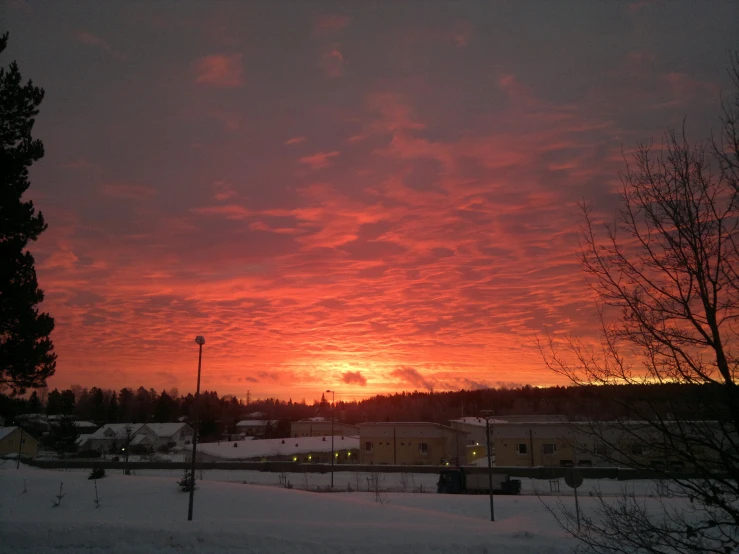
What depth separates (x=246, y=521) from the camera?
23453mm

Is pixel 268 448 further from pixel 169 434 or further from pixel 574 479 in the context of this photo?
pixel 574 479

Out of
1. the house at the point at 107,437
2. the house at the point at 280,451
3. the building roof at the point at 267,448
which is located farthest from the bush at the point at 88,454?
the building roof at the point at 267,448

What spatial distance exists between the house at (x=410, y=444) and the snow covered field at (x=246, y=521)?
105 feet

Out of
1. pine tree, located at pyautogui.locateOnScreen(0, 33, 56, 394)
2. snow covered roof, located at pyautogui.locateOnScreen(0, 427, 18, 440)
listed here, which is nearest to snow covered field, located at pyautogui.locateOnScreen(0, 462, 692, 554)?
pine tree, located at pyautogui.locateOnScreen(0, 33, 56, 394)

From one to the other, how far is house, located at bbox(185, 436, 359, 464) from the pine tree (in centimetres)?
5774

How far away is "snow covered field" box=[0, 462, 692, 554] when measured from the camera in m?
18.6

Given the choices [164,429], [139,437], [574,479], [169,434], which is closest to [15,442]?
[139,437]

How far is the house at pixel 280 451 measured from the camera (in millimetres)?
75500

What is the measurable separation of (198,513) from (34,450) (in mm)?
74783

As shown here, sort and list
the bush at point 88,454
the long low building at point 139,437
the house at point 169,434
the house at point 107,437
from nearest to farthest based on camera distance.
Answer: the bush at point 88,454
the long low building at point 139,437
the house at point 107,437
the house at point 169,434

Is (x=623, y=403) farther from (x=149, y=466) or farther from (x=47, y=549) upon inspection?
(x=149, y=466)

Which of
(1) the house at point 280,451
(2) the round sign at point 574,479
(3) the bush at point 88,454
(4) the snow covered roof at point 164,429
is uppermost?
(2) the round sign at point 574,479

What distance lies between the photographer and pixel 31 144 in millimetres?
20672

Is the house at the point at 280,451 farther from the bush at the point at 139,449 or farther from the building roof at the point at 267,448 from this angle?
the bush at the point at 139,449
